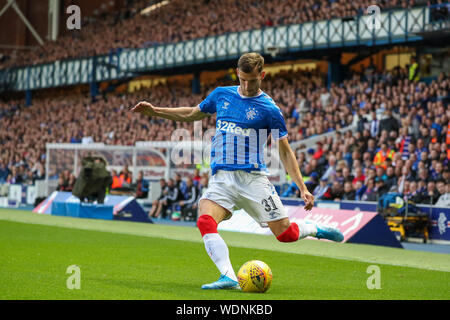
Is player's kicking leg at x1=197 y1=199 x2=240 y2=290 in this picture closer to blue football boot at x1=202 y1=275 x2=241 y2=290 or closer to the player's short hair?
blue football boot at x1=202 y1=275 x2=241 y2=290

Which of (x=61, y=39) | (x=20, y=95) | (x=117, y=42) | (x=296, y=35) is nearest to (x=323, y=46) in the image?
(x=296, y=35)

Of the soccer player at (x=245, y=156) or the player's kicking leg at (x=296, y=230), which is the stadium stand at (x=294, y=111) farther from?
the soccer player at (x=245, y=156)

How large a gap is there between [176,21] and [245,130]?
132 feet

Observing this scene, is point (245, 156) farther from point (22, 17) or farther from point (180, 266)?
point (22, 17)

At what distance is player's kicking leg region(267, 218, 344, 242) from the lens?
8.24m

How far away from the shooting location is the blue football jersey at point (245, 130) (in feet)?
26.7

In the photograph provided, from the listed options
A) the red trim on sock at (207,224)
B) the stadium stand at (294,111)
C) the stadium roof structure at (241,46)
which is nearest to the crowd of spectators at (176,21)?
the stadium stand at (294,111)

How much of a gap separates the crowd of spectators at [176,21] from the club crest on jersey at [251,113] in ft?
75.8

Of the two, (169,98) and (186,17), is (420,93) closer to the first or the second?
(169,98)

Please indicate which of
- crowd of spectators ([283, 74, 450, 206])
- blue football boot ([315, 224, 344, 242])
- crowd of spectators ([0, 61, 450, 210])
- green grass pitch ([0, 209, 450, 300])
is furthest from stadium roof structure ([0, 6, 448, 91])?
blue football boot ([315, 224, 344, 242])

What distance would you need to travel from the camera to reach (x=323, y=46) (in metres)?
33.7

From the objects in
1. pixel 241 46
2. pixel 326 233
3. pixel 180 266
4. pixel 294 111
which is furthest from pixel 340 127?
pixel 326 233

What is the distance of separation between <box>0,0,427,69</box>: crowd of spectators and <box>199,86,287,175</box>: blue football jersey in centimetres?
2304

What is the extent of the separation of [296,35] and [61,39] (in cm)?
2914
